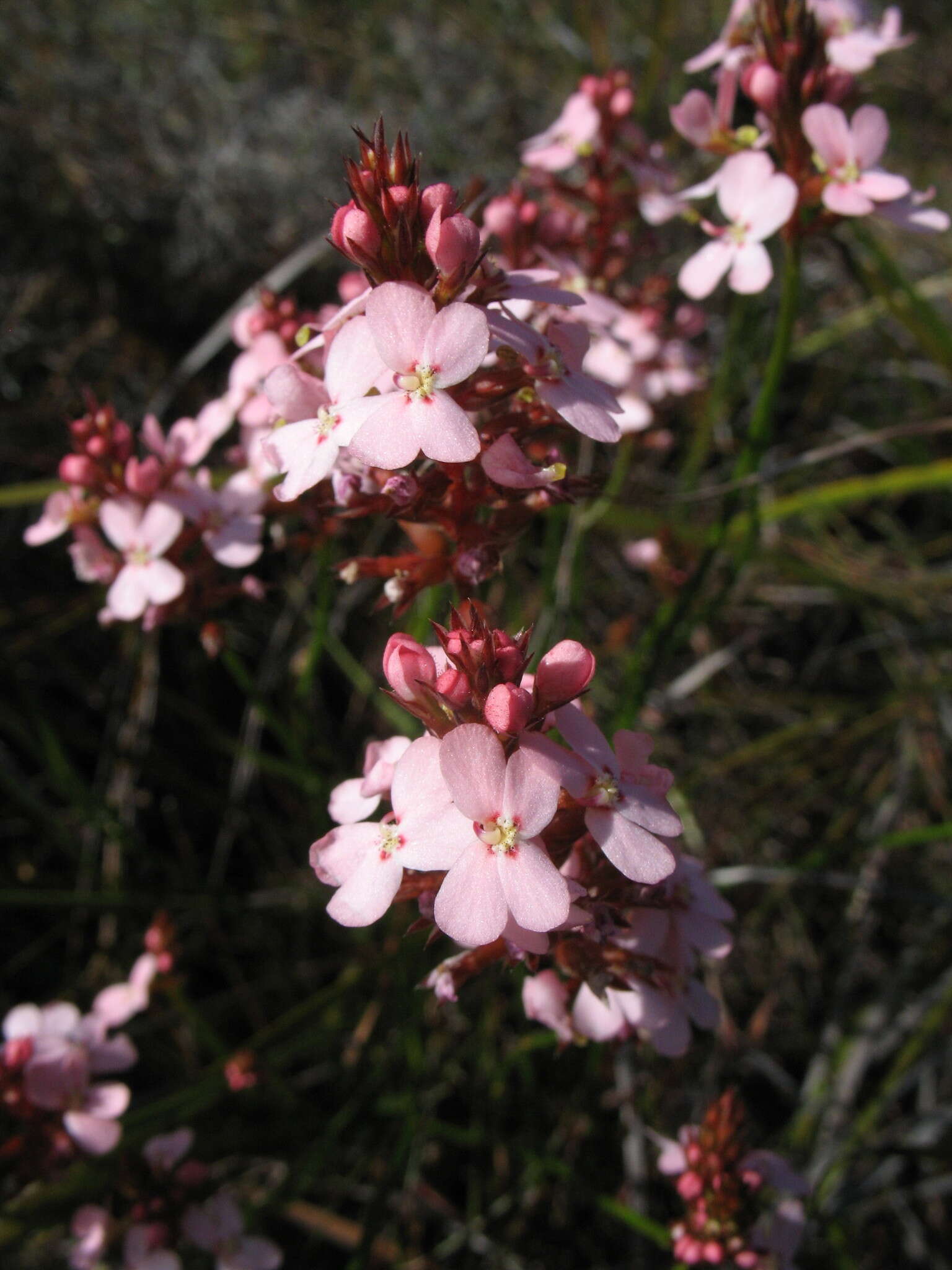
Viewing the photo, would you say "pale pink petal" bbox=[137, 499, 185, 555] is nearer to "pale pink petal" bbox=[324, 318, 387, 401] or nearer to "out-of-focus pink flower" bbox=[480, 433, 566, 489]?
"pale pink petal" bbox=[324, 318, 387, 401]

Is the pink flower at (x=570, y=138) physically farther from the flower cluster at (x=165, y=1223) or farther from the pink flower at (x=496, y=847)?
the flower cluster at (x=165, y=1223)

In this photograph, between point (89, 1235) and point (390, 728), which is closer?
point (89, 1235)

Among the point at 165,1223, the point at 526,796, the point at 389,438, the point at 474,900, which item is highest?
the point at 389,438

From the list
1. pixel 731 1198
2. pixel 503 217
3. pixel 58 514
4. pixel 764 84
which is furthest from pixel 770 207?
pixel 731 1198

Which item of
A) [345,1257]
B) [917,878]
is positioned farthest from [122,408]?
[917,878]

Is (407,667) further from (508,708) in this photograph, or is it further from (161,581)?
(161,581)

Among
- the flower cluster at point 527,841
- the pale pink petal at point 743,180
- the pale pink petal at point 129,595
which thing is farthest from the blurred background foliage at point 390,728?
the flower cluster at point 527,841

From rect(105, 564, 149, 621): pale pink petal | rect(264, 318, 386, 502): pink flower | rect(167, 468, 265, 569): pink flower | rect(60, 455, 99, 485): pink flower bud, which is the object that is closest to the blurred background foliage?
rect(167, 468, 265, 569): pink flower
